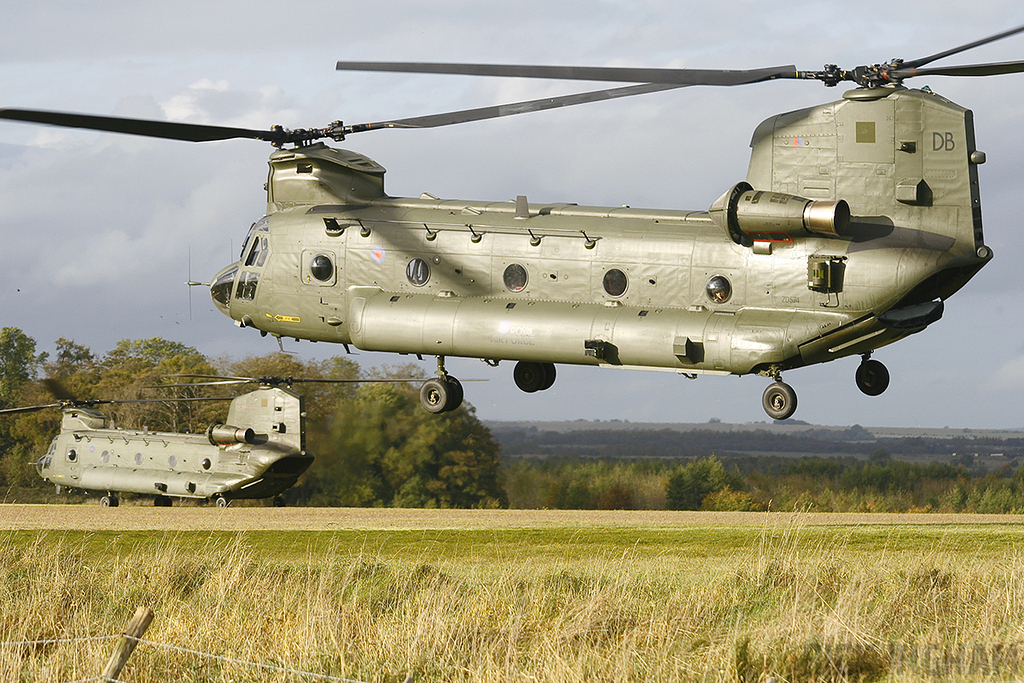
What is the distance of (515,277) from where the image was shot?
20.5m

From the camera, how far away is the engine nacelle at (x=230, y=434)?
3978 centimetres

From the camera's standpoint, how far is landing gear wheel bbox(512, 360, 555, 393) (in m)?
22.1

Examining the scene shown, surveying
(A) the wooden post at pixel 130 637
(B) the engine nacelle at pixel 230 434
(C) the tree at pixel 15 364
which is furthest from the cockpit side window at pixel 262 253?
(C) the tree at pixel 15 364

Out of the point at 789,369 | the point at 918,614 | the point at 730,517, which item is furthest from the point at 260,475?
the point at 918,614

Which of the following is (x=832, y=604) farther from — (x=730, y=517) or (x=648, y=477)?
(x=648, y=477)

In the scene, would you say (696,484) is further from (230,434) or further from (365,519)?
(365,519)

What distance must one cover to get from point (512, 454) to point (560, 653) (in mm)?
44575

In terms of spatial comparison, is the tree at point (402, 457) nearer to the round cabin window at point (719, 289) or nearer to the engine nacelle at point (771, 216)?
the round cabin window at point (719, 289)

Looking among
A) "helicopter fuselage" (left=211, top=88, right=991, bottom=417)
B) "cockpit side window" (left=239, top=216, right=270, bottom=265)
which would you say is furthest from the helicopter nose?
"helicopter fuselage" (left=211, top=88, right=991, bottom=417)

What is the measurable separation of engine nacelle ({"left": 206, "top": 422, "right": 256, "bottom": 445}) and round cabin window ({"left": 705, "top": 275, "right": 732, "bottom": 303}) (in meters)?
24.5

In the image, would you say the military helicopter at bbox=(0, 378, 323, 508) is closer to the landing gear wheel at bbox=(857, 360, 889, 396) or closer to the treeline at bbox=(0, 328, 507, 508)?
the treeline at bbox=(0, 328, 507, 508)

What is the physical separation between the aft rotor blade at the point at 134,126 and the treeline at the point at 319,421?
17.9 metres

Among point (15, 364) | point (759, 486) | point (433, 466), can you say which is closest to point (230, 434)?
point (433, 466)

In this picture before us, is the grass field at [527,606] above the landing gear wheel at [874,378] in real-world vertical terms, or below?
below
